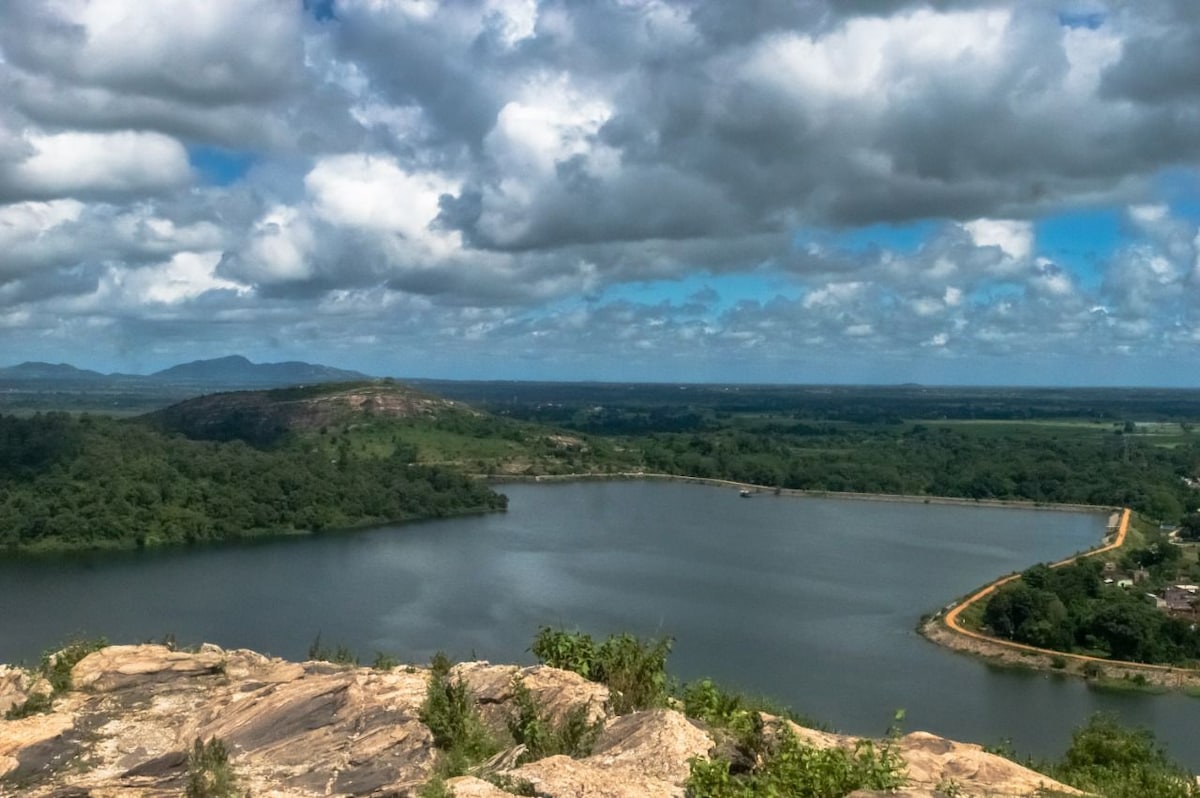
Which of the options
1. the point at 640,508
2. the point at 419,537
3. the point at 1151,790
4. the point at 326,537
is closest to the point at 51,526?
the point at 326,537

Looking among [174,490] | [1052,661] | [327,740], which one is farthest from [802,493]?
[327,740]

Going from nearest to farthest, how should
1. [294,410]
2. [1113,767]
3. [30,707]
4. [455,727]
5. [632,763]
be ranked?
[632,763]
[455,727]
[30,707]
[1113,767]
[294,410]

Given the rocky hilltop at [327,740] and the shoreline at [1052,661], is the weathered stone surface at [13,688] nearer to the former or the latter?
the rocky hilltop at [327,740]

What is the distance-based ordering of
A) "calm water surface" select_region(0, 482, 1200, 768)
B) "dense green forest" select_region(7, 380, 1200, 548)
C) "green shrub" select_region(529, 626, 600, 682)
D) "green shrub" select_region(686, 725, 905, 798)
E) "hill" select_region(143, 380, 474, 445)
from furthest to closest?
"hill" select_region(143, 380, 474, 445) < "dense green forest" select_region(7, 380, 1200, 548) < "calm water surface" select_region(0, 482, 1200, 768) < "green shrub" select_region(529, 626, 600, 682) < "green shrub" select_region(686, 725, 905, 798)

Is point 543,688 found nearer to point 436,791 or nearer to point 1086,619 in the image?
point 436,791

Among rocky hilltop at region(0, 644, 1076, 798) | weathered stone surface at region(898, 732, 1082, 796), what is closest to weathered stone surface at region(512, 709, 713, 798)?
rocky hilltop at region(0, 644, 1076, 798)

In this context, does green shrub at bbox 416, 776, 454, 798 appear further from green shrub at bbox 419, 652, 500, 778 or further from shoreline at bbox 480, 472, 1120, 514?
shoreline at bbox 480, 472, 1120, 514

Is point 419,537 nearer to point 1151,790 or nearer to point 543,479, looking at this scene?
point 543,479
